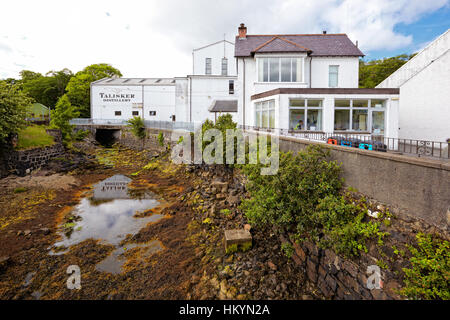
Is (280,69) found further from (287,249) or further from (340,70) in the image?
(287,249)

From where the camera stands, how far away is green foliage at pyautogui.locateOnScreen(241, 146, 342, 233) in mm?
7695

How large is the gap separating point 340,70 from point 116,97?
32.9 metres

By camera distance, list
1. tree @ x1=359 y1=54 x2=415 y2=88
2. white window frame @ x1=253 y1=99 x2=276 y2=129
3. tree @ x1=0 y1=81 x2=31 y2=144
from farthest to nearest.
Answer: tree @ x1=359 y1=54 x2=415 y2=88
white window frame @ x1=253 y1=99 x2=276 y2=129
tree @ x1=0 y1=81 x2=31 y2=144

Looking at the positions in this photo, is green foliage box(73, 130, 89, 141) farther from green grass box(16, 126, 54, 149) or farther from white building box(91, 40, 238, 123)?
green grass box(16, 126, 54, 149)

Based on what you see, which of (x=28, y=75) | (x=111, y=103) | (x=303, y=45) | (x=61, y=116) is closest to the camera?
(x=303, y=45)

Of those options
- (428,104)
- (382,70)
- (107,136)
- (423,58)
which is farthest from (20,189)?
(382,70)

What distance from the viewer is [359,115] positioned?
14.7 m

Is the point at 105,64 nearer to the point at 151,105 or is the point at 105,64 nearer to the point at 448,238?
the point at 151,105

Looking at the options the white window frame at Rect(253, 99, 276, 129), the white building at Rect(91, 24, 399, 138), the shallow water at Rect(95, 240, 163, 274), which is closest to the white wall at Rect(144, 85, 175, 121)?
the white building at Rect(91, 24, 399, 138)

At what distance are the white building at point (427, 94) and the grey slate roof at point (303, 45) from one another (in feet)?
14.9

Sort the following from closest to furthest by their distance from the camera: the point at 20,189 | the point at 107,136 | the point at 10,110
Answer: the point at 20,189, the point at 10,110, the point at 107,136

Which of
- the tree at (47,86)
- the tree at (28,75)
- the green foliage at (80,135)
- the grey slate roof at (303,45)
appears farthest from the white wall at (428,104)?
the tree at (28,75)

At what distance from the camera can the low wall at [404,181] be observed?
5.03 m

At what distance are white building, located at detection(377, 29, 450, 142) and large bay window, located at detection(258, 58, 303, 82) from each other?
6917 mm
